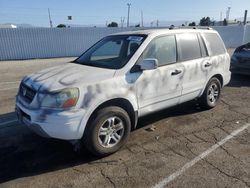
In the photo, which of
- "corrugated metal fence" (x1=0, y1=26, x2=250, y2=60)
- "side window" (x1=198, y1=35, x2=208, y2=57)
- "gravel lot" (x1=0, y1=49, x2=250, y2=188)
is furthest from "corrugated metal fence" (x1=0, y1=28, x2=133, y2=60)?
"side window" (x1=198, y1=35, x2=208, y2=57)

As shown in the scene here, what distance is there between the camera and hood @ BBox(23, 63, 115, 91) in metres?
3.71

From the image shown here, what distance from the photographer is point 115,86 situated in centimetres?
396

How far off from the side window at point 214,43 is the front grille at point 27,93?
3.80m

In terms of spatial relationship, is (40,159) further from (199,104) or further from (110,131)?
(199,104)

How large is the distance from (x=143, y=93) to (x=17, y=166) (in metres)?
2.20

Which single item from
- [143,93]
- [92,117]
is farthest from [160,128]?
[92,117]

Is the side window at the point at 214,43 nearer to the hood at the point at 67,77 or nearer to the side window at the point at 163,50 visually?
the side window at the point at 163,50

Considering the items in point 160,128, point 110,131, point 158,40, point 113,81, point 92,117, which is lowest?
point 160,128

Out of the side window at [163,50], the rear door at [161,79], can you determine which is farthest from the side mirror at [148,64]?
the side window at [163,50]

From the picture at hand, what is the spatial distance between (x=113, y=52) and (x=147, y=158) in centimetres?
210

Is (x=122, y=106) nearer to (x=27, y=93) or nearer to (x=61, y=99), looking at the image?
(x=61, y=99)

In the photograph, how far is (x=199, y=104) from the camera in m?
6.09

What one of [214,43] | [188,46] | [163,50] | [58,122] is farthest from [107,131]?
[214,43]

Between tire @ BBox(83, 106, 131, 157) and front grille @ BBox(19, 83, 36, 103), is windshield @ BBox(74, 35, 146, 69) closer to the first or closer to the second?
tire @ BBox(83, 106, 131, 157)
